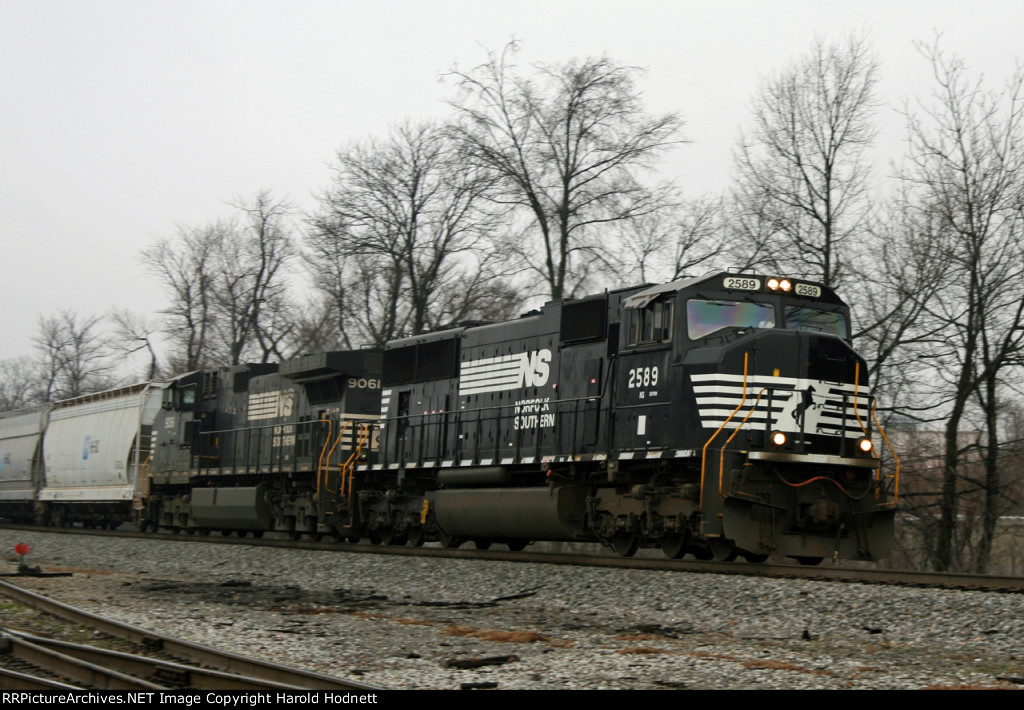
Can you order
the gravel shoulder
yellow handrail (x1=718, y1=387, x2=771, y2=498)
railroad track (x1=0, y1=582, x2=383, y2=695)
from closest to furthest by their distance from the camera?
railroad track (x1=0, y1=582, x2=383, y2=695) < the gravel shoulder < yellow handrail (x1=718, y1=387, x2=771, y2=498)

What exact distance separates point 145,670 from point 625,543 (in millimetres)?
8460

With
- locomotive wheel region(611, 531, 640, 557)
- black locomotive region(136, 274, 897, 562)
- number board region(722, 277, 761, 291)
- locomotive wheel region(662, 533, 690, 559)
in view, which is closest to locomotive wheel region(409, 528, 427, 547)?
black locomotive region(136, 274, 897, 562)

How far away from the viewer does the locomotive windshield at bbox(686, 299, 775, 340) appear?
43.1 feet

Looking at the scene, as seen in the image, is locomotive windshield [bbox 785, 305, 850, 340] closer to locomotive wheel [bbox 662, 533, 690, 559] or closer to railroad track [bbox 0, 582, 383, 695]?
locomotive wheel [bbox 662, 533, 690, 559]

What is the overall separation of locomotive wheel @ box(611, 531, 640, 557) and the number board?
3.63 meters

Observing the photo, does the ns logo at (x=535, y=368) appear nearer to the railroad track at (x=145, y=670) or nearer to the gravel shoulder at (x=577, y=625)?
the gravel shoulder at (x=577, y=625)

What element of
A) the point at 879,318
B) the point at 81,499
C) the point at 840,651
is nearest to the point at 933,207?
the point at 879,318

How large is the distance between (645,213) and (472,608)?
16.6 meters

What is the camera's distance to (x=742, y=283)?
1338cm

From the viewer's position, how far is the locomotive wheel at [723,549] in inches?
511

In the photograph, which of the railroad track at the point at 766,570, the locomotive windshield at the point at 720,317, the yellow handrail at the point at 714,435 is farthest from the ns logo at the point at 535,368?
the yellow handrail at the point at 714,435

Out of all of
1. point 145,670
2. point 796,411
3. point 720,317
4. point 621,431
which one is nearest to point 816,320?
point 720,317

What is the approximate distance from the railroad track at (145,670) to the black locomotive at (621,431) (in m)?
6.46
